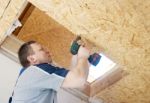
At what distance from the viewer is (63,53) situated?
3.48 m

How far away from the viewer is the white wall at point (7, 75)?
2.76 metres

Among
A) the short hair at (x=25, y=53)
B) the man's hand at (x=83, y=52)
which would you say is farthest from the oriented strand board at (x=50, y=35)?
the man's hand at (x=83, y=52)

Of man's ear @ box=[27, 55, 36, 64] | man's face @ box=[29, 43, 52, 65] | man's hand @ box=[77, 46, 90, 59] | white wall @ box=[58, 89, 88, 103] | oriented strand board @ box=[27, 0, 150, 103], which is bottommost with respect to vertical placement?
white wall @ box=[58, 89, 88, 103]

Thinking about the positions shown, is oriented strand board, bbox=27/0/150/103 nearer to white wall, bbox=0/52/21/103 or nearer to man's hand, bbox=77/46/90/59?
man's hand, bbox=77/46/90/59

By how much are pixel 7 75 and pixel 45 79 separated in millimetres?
806

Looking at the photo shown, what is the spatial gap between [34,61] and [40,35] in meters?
1.21

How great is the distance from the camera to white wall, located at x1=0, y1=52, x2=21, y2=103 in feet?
9.07

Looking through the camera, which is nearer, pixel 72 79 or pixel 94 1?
pixel 94 1

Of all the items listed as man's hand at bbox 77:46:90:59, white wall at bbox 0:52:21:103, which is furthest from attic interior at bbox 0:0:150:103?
white wall at bbox 0:52:21:103

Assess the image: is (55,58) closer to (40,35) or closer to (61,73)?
→ (40,35)

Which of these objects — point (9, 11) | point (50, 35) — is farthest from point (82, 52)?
point (50, 35)

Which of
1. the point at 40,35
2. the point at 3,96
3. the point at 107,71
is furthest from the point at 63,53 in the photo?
the point at 3,96

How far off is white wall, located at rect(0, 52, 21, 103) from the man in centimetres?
48

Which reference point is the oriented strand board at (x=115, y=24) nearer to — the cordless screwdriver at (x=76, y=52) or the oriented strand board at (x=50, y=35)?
the cordless screwdriver at (x=76, y=52)
